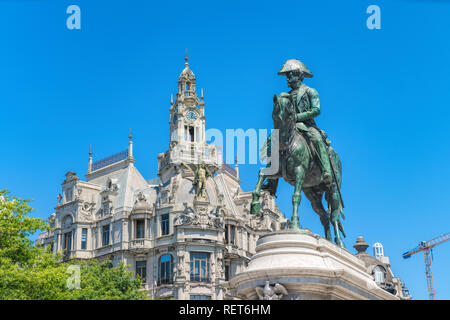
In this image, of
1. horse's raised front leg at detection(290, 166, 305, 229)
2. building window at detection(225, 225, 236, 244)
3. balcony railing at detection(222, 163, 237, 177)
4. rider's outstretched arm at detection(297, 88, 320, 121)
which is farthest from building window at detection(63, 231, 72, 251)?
horse's raised front leg at detection(290, 166, 305, 229)

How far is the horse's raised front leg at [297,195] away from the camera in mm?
18312

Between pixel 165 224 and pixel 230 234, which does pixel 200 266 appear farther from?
pixel 230 234

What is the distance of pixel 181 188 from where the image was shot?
6900cm

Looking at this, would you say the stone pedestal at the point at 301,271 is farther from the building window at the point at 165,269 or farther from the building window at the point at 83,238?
the building window at the point at 83,238

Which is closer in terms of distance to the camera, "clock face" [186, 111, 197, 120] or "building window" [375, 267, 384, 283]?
"building window" [375, 267, 384, 283]

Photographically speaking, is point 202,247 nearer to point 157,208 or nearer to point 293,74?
point 157,208

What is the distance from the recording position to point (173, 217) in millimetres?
66562

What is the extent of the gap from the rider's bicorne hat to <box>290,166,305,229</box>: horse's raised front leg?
121 inches

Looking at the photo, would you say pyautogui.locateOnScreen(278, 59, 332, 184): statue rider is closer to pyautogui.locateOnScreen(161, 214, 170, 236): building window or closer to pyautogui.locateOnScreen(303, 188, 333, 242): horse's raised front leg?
pyautogui.locateOnScreen(303, 188, 333, 242): horse's raised front leg

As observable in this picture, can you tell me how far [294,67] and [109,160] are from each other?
193 ft

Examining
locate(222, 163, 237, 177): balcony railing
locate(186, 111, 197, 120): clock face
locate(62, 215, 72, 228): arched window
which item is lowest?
locate(62, 215, 72, 228): arched window

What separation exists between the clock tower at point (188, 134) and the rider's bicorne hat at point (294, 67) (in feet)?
161

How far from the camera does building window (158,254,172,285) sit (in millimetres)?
64250

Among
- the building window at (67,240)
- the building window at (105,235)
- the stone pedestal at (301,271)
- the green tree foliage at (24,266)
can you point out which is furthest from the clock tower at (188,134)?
the stone pedestal at (301,271)
